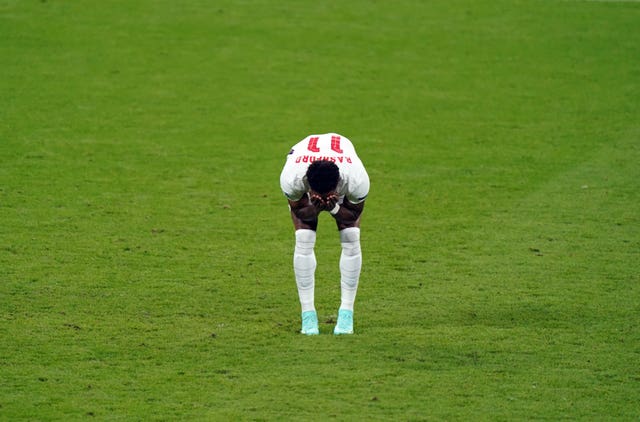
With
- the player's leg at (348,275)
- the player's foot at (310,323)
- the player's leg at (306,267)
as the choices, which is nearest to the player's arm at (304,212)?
the player's leg at (306,267)

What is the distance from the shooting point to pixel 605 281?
9.56 meters

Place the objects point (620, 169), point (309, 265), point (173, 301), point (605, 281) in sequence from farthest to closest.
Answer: point (620, 169)
point (605, 281)
point (173, 301)
point (309, 265)

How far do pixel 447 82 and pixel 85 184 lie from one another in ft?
20.6

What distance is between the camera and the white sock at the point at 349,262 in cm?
790

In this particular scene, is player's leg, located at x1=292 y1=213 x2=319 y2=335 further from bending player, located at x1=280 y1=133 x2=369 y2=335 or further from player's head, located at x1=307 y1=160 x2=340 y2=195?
player's head, located at x1=307 y1=160 x2=340 y2=195

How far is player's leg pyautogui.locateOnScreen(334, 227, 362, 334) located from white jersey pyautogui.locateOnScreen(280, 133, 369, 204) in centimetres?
31

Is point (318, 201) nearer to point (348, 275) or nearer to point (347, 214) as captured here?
point (347, 214)

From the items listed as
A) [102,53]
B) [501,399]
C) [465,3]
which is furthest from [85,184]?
[465,3]

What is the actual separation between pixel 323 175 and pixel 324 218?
15.2 ft

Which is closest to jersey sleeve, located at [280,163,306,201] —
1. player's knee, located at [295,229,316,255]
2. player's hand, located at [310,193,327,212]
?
player's hand, located at [310,193,327,212]

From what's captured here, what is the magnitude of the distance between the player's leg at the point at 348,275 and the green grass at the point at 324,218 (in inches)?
7.3

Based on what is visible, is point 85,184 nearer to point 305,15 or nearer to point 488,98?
point 488,98

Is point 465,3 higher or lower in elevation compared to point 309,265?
higher

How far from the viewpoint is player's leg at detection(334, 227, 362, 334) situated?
7934 mm
